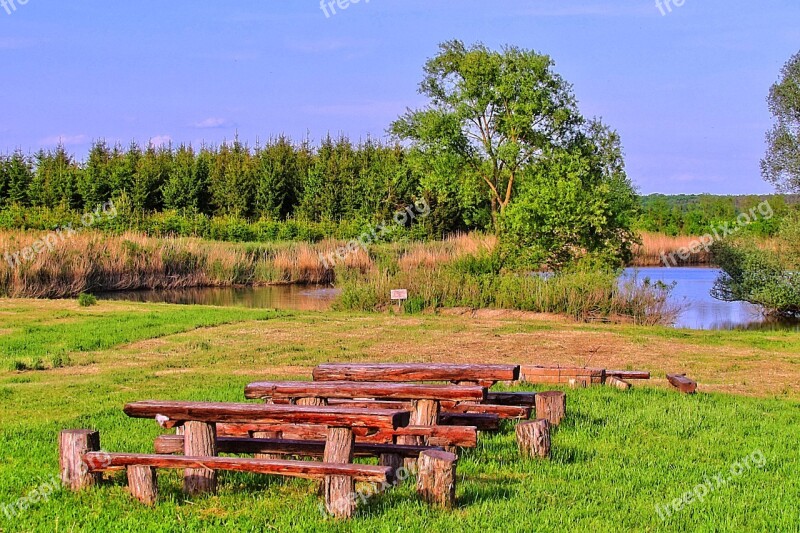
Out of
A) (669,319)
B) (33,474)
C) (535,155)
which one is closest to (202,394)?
(33,474)

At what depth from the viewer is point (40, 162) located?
53.8m

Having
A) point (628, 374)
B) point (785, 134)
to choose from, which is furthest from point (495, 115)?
point (628, 374)

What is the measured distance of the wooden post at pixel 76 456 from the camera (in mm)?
6109

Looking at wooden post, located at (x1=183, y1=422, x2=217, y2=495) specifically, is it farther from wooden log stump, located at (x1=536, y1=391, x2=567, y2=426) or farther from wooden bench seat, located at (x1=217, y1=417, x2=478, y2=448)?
wooden log stump, located at (x1=536, y1=391, x2=567, y2=426)

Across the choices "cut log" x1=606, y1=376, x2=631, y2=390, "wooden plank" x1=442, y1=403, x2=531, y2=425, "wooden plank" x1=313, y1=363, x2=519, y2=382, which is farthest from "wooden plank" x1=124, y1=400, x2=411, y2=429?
"cut log" x1=606, y1=376, x2=631, y2=390

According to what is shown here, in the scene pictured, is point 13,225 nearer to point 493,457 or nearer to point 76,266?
point 76,266

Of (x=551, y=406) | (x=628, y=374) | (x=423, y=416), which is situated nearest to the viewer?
(x=423, y=416)

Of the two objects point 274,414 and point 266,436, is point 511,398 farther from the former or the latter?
point 274,414

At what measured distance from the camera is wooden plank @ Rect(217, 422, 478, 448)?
6.62 meters

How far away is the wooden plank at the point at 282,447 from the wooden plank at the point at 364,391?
1.61 feet

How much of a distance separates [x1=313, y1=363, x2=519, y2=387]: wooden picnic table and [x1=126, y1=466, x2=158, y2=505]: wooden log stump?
7.25 feet

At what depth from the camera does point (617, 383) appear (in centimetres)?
1075

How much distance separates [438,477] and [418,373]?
6.52ft

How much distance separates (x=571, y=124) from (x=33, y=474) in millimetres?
34015
